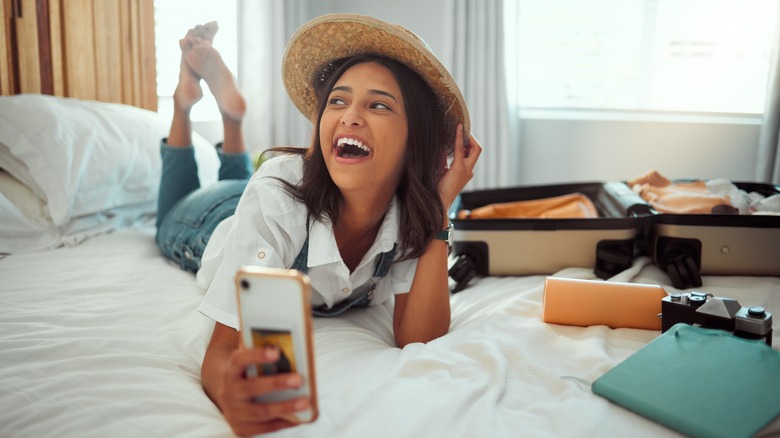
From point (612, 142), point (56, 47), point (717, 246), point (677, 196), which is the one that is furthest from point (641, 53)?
point (56, 47)

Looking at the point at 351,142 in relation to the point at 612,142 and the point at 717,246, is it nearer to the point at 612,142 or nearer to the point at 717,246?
the point at 717,246

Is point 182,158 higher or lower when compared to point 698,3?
lower

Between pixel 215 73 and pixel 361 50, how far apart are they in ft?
2.39

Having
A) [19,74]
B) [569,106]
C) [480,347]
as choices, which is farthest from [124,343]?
[569,106]

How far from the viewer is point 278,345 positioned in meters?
0.61

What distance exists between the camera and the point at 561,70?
10.7 ft

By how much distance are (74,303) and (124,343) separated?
25 centimetres

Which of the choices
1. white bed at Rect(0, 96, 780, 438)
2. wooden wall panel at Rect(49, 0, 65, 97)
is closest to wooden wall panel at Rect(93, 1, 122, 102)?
wooden wall panel at Rect(49, 0, 65, 97)

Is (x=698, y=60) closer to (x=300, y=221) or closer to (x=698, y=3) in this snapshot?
(x=698, y=3)

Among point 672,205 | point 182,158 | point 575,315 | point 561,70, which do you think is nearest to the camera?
point 575,315

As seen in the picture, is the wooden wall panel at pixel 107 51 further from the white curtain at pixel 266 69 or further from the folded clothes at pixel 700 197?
the folded clothes at pixel 700 197

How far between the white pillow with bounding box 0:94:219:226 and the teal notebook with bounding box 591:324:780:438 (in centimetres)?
139

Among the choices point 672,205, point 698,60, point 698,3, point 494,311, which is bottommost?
point 494,311

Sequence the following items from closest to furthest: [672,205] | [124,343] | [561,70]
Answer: [124,343], [672,205], [561,70]
